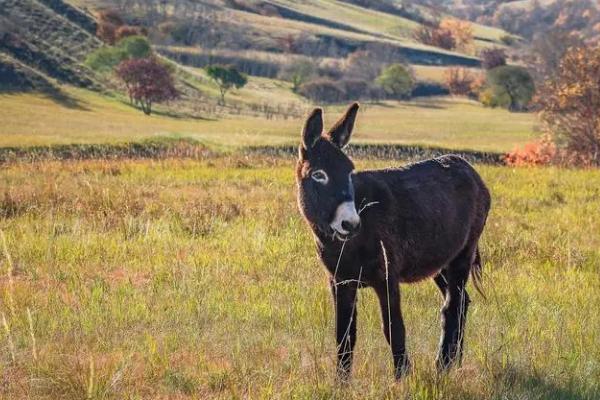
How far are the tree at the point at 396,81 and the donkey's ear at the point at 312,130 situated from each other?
136505 millimetres

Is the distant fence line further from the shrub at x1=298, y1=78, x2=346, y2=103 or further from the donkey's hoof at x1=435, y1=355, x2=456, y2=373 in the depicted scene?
the shrub at x1=298, y1=78, x2=346, y2=103

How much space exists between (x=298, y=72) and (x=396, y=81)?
22.5 m

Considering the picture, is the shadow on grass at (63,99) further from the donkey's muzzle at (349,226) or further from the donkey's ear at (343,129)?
the donkey's muzzle at (349,226)

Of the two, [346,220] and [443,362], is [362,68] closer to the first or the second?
[443,362]

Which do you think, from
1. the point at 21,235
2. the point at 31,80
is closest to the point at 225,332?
the point at 21,235

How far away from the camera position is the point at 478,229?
252 inches

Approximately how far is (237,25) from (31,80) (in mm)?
115829

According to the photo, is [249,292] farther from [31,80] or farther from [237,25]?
[237,25]

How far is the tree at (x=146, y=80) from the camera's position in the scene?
8500 cm

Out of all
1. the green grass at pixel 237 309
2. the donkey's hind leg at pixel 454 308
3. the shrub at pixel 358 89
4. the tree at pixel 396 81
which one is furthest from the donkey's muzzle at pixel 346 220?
the tree at pixel 396 81

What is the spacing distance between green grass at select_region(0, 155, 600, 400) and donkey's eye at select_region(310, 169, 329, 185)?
48.1 inches

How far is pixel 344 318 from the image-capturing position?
5.26m

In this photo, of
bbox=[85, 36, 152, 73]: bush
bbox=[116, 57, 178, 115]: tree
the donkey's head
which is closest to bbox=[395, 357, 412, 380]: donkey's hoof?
the donkey's head

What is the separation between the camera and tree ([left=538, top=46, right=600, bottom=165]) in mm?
30672
